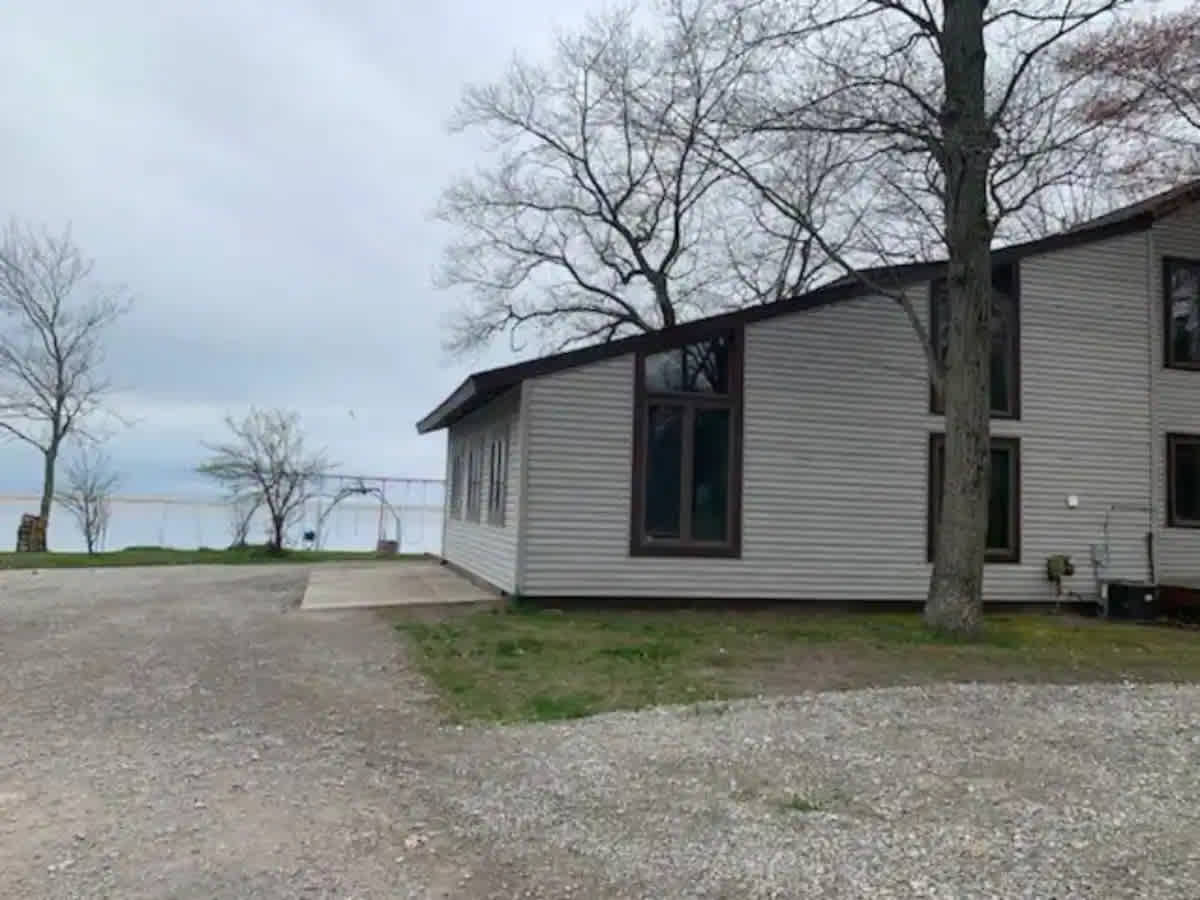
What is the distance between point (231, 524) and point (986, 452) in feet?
55.1

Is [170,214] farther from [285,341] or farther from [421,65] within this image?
[285,341]


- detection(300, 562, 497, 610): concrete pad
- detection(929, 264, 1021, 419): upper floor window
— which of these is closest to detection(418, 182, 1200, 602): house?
detection(929, 264, 1021, 419): upper floor window

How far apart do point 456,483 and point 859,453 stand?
7.55m

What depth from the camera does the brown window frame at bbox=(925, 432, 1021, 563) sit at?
11.6 m

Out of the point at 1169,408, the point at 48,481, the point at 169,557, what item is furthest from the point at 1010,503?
the point at 48,481

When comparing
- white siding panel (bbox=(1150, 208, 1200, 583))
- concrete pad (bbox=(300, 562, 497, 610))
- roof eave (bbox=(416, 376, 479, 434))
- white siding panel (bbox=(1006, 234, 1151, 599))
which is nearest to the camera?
roof eave (bbox=(416, 376, 479, 434))

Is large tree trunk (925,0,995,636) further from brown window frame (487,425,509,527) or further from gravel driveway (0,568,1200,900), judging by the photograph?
brown window frame (487,425,509,527)

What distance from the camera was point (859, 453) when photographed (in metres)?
11.5

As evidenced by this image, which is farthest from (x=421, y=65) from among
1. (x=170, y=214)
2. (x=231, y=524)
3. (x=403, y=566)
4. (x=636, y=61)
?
(x=231, y=524)

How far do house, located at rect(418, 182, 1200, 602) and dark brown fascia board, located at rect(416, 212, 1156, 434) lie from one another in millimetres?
28

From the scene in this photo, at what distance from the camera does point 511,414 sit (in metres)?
11.5

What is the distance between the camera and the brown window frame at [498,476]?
11719 millimetres

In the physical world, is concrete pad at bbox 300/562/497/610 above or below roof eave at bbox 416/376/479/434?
below

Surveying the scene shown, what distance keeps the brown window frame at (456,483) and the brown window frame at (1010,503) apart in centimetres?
737
